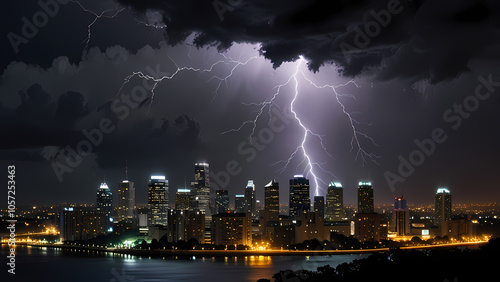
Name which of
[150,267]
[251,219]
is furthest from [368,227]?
[150,267]

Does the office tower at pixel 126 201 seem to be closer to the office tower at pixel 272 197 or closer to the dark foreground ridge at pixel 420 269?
the office tower at pixel 272 197

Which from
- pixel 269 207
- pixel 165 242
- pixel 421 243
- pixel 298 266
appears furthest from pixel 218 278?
pixel 269 207

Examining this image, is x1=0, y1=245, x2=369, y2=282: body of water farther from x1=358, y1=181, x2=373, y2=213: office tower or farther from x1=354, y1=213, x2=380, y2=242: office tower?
x1=358, y1=181, x2=373, y2=213: office tower

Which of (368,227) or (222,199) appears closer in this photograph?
(368,227)

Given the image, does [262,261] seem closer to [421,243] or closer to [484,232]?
[421,243]

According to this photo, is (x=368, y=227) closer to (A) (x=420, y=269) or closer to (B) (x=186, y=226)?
(B) (x=186, y=226)

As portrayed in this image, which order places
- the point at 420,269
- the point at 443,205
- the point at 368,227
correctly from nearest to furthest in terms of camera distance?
the point at 420,269, the point at 368,227, the point at 443,205

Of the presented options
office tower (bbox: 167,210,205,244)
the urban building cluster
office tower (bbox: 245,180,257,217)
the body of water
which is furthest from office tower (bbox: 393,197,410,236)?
office tower (bbox: 167,210,205,244)
